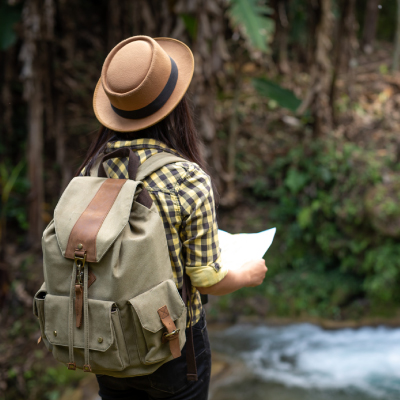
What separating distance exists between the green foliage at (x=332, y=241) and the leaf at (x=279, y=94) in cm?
59

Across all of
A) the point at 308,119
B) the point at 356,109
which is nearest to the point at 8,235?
the point at 308,119

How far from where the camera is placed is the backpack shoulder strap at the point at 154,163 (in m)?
1.26

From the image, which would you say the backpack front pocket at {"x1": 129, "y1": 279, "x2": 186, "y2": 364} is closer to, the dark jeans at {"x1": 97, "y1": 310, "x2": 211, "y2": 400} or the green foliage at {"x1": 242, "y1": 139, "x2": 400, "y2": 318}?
the dark jeans at {"x1": 97, "y1": 310, "x2": 211, "y2": 400}

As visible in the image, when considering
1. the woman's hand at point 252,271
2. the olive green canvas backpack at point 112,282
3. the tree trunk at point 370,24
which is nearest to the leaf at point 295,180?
the woman's hand at point 252,271

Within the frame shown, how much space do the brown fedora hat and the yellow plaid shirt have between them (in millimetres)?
88

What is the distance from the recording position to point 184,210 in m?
1.26

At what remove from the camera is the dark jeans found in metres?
1.38

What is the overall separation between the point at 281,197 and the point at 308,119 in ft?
3.75

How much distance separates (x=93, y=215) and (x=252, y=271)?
0.63 metres

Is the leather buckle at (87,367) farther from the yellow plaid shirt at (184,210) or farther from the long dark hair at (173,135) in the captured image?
the long dark hair at (173,135)

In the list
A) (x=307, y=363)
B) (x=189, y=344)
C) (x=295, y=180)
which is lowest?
(x=307, y=363)

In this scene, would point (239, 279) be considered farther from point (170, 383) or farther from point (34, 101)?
point (34, 101)

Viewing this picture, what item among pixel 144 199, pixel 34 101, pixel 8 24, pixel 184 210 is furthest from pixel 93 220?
pixel 8 24

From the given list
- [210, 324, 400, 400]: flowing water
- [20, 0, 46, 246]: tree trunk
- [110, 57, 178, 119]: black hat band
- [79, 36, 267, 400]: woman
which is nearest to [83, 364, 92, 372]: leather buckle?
[79, 36, 267, 400]: woman
